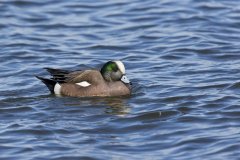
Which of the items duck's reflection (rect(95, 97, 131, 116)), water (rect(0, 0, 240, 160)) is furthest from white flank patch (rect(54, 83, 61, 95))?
duck's reflection (rect(95, 97, 131, 116))

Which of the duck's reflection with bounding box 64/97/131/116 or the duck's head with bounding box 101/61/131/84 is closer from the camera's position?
the duck's reflection with bounding box 64/97/131/116

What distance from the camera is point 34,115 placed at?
11.6 m

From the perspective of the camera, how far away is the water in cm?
1015

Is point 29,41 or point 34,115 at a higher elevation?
point 29,41

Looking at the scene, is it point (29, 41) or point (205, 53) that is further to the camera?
point (29, 41)

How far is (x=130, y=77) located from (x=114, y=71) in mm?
846

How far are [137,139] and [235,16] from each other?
747cm

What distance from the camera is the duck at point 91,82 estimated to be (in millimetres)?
12727

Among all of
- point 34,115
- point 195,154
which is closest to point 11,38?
point 34,115

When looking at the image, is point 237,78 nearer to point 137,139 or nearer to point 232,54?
point 232,54

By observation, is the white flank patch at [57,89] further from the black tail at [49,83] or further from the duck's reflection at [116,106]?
the duck's reflection at [116,106]

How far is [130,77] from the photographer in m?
13.7

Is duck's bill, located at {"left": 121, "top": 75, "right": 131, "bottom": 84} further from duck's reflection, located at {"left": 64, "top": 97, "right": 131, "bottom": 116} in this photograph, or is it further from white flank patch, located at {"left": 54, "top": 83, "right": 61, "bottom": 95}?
white flank patch, located at {"left": 54, "top": 83, "right": 61, "bottom": 95}

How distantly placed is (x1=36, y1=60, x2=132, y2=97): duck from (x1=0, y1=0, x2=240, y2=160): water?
0.14 m
